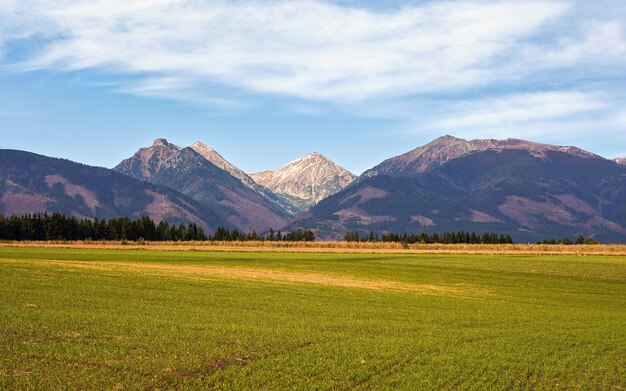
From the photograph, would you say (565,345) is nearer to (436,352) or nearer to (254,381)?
(436,352)

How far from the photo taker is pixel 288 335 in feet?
97.5

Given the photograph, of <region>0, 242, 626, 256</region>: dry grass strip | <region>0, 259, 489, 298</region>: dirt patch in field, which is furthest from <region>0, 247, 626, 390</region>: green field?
<region>0, 242, 626, 256</region>: dry grass strip

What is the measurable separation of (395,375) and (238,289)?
93.4 feet

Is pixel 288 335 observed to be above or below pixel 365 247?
below

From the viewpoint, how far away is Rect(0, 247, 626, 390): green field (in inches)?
861

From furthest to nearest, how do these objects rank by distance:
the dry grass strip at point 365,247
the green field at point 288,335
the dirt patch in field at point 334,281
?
1. the dry grass strip at point 365,247
2. the dirt patch in field at point 334,281
3. the green field at point 288,335

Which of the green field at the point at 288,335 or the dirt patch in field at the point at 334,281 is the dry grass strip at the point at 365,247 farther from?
the green field at the point at 288,335

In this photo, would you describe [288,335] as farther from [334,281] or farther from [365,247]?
[365,247]

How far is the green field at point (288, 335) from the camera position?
21859 mm

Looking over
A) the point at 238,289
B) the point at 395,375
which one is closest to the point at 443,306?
the point at 238,289

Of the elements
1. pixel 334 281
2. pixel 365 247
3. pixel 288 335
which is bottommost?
pixel 288 335

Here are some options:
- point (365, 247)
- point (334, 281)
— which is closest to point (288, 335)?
point (334, 281)

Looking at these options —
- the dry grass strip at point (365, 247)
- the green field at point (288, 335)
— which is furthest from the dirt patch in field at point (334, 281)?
the dry grass strip at point (365, 247)

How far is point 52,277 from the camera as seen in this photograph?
4953 centimetres
